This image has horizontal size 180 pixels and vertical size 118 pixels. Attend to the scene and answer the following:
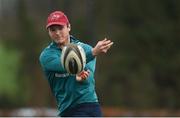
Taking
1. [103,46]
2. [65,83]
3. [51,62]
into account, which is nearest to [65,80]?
[65,83]

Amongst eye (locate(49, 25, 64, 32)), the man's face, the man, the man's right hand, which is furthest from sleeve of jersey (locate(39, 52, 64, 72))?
the man's right hand

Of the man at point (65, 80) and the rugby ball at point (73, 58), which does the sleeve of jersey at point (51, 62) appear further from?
the rugby ball at point (73, 58)

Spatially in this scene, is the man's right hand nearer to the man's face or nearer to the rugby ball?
the rugby ball

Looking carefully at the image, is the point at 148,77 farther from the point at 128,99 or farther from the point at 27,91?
the point at 27,91

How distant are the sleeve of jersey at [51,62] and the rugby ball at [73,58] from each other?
11.4 inches

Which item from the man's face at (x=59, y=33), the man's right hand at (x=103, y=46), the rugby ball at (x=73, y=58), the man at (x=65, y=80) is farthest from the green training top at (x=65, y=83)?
the man's right hand at (x=103, y=46)

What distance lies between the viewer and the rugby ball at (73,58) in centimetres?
930

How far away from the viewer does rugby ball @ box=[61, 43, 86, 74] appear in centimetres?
930

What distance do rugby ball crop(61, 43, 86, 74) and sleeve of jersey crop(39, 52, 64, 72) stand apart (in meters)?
0.29

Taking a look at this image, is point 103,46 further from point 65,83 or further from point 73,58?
point 65,83

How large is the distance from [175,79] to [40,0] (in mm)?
15556

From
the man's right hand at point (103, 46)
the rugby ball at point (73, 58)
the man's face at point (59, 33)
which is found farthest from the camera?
the man's face at point (59, 33)

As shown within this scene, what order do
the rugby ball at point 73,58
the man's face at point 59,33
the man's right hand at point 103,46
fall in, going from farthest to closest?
the man's face at point 59,33, the rugby ball at point 73,58, the man's right hand at point 103,46

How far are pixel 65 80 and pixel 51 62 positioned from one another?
0.27 metres
